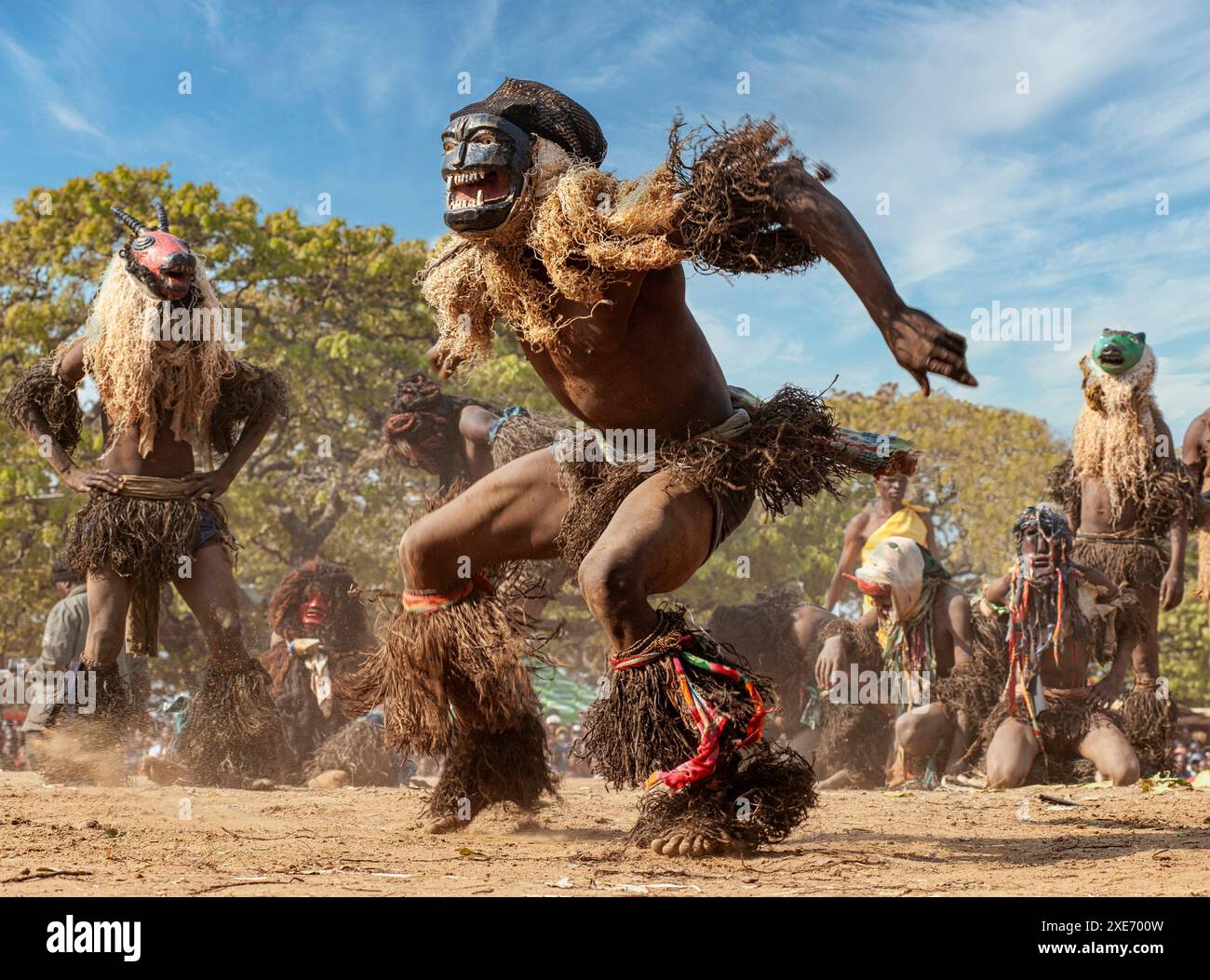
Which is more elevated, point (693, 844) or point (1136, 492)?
point (1136, 492)

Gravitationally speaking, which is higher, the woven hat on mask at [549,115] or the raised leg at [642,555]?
the woven hat on mask at [549,115]

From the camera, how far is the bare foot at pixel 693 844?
3.73m

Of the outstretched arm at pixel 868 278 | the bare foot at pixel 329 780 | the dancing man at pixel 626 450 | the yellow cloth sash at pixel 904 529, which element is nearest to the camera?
the outstretched arm at pixel 868 278

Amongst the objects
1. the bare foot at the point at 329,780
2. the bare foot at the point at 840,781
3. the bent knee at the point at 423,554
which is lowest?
the bare foot at the point at 840,781

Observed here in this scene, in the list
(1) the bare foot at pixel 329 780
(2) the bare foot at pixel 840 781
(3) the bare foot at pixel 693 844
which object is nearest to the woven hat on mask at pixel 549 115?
(3) the bare foot at pixel 693 844

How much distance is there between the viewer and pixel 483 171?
4008mm

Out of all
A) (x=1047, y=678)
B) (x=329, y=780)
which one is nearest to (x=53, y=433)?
(x=329, y=780)

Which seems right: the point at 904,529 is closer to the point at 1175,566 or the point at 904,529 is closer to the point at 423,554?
the point at 1175,566

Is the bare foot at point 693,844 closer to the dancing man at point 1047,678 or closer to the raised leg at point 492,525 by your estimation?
the raised leg at point 492,525

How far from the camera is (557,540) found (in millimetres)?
4301

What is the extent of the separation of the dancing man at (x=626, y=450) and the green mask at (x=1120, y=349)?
433cm

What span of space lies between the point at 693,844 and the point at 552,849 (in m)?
0.72

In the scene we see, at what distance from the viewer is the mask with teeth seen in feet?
13.1
